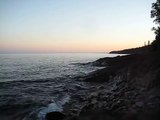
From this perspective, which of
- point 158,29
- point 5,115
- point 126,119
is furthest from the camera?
point 158,29

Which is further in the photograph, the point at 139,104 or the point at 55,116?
the point at 55,116

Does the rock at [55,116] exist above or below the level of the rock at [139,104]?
below

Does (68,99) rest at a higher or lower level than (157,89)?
lower

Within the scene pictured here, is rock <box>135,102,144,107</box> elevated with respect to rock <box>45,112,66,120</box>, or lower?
elevated

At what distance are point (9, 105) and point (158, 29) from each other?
3831 cm

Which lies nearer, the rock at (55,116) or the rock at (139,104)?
the rock at (139,104)

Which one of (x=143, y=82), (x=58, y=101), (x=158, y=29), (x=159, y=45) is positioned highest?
(x=158, y=29)

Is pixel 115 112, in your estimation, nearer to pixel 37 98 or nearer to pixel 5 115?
pixel 5 115

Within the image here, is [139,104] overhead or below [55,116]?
overhead

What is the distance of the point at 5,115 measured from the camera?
51.1ft

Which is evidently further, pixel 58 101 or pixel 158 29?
pixel 158 29

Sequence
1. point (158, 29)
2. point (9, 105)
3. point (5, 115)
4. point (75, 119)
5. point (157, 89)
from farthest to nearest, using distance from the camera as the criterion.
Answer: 1. point (158, 29)
2. point (9, 105)
3. point (5, 115)
4. point (157, 89)
5. point (75, 119)

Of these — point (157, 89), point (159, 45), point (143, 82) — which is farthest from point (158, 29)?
point (157, 89)

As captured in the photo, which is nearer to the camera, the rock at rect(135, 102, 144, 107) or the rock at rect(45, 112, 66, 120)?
the rock at rect(135, 102, 144, 107)
